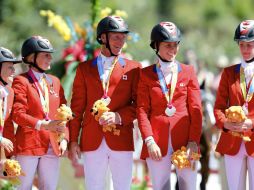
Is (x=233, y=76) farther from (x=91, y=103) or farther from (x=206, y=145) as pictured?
(x=206, y=145)

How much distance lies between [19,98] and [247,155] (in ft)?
8.50

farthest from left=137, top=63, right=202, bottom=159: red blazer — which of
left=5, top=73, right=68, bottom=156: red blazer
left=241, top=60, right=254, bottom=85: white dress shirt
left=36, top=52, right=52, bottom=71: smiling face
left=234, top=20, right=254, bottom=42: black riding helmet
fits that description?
left=36, top=52, right=52, bottom=71: smiling face

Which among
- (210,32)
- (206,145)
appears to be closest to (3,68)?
(206,145)

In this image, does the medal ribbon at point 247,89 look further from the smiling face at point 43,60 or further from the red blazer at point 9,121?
the red blazer at point 9,121

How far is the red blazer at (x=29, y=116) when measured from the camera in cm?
1084

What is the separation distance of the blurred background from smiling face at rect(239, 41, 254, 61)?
6.85 feet

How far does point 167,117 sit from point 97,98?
85cm

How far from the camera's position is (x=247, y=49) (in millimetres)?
10758

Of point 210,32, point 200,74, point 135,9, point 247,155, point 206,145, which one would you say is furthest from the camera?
point 210,32

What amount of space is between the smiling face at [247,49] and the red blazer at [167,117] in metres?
0.64

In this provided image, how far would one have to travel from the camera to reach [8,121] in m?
10.9

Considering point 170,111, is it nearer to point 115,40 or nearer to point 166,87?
point 166,87

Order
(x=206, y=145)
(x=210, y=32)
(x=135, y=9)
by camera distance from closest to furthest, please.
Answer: (x=206, y=145), (x=135, y=9), (x=210, y=32)

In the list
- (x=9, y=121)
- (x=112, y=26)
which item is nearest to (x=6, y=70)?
(x=9, y=121)
